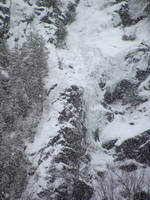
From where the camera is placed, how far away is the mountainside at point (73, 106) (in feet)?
66.1

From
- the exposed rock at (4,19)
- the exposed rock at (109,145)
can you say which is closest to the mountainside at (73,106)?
the exposed rock at (4,19)

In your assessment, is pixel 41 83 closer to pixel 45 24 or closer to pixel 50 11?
pixel 45 24

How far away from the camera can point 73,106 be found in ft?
85.1

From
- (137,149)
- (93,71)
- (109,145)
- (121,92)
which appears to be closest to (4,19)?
(93,71)

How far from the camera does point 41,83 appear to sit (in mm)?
28125

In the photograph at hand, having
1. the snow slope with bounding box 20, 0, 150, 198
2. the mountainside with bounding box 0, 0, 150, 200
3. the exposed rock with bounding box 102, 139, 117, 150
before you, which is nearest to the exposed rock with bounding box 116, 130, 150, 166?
the mountainside with bounding box 0, 0, 150, 200

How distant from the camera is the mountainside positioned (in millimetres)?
20141

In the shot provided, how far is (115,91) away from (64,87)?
6416 mm

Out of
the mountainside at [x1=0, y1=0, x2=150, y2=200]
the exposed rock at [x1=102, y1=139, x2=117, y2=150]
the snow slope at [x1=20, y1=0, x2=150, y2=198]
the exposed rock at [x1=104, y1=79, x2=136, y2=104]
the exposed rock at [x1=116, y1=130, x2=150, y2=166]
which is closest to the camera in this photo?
the mountainside at [x1=0, y1=0, x2=150, y2=200]

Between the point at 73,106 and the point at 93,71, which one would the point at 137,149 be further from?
the point at 93,71

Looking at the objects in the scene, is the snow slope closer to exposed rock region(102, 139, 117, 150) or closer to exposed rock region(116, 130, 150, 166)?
exposed rock region(102, 139, 117, 150)

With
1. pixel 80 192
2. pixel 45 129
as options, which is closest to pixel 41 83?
pixel 45 129

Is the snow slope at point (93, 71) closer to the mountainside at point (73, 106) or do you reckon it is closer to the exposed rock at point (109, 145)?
the mountainside at point (73, 106)

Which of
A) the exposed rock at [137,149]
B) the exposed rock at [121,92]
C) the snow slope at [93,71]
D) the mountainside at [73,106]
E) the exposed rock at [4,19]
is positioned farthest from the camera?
the exposed rock at [4,19]
